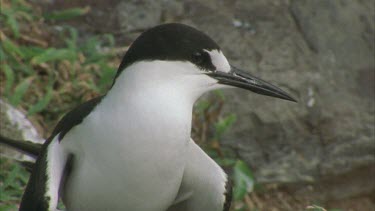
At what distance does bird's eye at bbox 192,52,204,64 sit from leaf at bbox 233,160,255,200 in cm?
189

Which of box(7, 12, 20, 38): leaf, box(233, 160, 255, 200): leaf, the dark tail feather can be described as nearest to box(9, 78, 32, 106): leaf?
box(7, 12, 20, 38): leaf

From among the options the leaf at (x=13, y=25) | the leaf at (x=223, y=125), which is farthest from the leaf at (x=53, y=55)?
the leaf at (x=223, y=125)

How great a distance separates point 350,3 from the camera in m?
6.99

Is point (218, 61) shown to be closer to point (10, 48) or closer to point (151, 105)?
point (151, 105)

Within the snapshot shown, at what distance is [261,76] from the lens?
6.57 meters

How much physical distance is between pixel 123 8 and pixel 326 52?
144cm

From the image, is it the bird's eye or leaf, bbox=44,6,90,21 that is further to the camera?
leaf, bbox=44,6,90,21

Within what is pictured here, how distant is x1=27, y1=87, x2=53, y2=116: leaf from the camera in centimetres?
596

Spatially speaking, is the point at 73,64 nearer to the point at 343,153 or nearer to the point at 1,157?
the point at 1,157

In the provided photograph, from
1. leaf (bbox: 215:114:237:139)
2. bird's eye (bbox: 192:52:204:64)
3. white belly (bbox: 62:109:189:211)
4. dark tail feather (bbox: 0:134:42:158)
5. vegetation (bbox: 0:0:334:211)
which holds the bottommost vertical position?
leaf (bbox: 215:114:237:139)

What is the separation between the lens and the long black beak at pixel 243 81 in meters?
4.09

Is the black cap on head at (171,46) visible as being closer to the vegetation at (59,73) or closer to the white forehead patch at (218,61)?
the white forehead patch at (218,61)

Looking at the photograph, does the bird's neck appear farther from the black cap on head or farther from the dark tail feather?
the dark tail feather

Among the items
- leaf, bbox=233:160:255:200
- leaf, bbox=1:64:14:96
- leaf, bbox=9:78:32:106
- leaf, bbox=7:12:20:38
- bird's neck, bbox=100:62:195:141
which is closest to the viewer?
bird's neck, bbox=100:62:195:141
